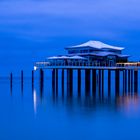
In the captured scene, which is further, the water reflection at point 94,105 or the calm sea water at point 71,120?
the water reflection at point 94,105

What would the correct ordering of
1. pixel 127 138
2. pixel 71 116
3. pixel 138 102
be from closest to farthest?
1. pixel 127 138
2. pixel 71 116
3. pixel 138 102

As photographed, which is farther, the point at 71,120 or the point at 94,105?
the point at 94,105

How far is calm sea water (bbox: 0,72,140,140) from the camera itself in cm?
2670

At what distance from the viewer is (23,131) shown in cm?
2778

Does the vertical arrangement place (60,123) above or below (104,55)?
below

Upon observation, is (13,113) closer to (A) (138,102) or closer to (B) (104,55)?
(A) (138,102)

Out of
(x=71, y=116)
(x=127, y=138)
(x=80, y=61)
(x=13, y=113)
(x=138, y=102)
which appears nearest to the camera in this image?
(x=127, y=138)

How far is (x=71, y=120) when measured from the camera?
31328 millimetres

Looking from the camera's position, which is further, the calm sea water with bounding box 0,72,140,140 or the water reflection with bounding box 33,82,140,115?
the water reflection with bounding box 33,82,140,115

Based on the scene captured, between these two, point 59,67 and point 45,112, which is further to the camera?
point 59,67

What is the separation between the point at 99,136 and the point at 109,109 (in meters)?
10.6

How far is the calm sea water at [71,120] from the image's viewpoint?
87.6ft

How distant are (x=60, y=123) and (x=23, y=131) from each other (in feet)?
11.1

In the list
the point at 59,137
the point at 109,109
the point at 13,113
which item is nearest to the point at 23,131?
the point at 59,137
